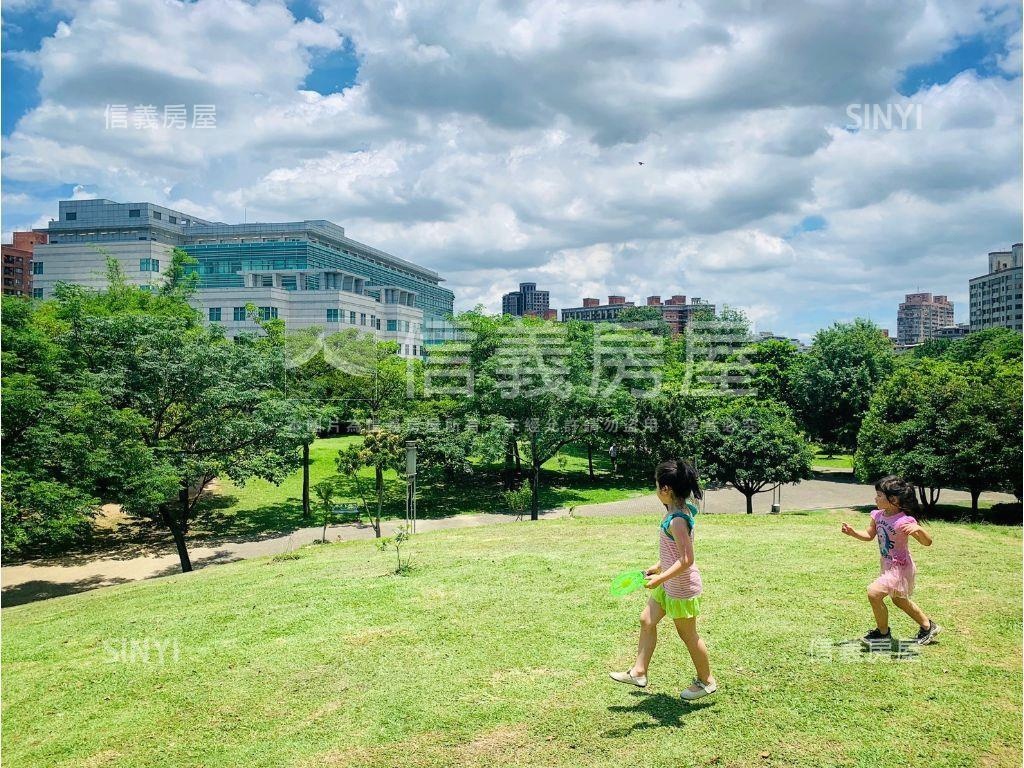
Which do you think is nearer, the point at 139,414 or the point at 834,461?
the point at 139,414

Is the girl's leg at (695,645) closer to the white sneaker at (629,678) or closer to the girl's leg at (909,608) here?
the white sneaker at (629,678)

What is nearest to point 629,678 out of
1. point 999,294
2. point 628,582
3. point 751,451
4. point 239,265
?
point 628,582

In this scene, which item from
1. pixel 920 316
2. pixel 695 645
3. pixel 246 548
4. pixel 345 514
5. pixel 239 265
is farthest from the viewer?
pixel 920 316

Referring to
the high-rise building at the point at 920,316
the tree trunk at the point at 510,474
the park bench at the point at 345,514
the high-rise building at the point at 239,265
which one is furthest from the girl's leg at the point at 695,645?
the high-rise building at the point at 920,316

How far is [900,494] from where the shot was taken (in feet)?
19.8

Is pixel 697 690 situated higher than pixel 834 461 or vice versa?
pixel 697 690

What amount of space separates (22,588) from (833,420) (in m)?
39.1

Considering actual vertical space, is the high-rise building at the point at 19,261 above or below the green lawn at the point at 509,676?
above

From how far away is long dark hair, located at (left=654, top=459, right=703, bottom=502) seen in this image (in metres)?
5.06

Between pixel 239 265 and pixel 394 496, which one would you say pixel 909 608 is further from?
pixel 239 265

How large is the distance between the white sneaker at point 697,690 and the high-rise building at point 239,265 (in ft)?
166

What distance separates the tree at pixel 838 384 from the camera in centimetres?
3800

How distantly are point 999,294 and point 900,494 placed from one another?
12047cm

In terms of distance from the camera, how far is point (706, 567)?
9672 millimetres
